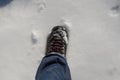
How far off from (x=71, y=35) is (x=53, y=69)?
1.07 feet

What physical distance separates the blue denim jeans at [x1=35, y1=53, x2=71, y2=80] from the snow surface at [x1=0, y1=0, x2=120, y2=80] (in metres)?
0.14

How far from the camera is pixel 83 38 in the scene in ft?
5.98

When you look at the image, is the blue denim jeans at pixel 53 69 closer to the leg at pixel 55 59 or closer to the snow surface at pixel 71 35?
the leg at pixel 55 59

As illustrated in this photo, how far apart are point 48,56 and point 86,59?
0.25 meters

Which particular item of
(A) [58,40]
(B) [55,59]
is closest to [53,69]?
(B) [55,59]

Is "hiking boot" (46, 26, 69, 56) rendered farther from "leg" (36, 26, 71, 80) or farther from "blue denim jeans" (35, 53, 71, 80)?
"blue denim jeans" (35, 53, 71, 80)

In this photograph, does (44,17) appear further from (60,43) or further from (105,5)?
(105,5)

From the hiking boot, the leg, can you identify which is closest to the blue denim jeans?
the leg

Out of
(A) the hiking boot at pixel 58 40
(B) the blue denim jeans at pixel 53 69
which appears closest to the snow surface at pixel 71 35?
(A) the hiking boot at pixel 58 40

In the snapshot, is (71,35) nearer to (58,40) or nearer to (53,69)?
(58,40)

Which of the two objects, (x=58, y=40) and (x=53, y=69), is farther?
(x=58, y=40)

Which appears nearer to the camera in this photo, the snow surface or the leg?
the leg

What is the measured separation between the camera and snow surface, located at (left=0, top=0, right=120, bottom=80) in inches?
70.0

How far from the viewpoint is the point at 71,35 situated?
1847 mm
